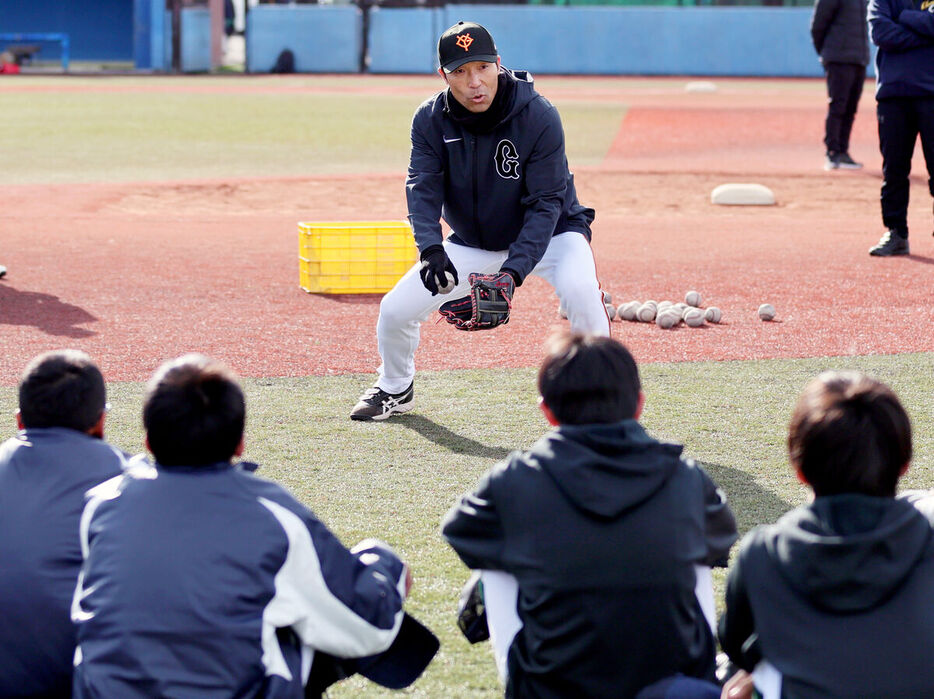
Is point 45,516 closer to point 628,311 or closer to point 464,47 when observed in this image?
point 464,47

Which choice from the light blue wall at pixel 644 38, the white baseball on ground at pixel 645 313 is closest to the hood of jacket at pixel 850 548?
the white baseball on ground at pixel 645 313

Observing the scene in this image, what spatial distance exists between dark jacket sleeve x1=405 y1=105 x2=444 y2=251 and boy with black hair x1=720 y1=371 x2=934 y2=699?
3474mm

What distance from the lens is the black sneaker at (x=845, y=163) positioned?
54.5 ft

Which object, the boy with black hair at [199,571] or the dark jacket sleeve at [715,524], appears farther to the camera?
the dark jacket sleeve at [715,524]

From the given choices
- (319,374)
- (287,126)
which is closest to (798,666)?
(319,374)

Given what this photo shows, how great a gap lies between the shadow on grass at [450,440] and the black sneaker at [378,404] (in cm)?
8

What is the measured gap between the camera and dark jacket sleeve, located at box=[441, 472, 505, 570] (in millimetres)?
2818

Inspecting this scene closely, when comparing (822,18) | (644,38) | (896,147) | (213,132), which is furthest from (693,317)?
(644,38)

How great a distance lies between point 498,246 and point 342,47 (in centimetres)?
3487

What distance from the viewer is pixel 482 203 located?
5.85 metres

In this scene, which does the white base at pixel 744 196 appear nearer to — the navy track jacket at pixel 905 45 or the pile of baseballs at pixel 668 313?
the navy track jacket at pixel 905 45

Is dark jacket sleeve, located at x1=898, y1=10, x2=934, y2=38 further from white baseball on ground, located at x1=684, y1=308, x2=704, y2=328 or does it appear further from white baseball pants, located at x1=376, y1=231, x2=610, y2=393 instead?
white baseball pants, located at x1=376, y1=231, x2=610, y2=393

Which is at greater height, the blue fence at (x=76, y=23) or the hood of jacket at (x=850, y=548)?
the hood of jacket at (x=850, y=548)

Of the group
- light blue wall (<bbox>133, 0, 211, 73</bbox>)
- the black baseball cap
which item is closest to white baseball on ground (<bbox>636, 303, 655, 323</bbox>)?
the black baseball cap
